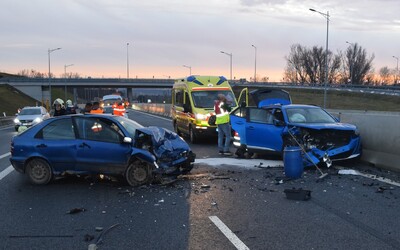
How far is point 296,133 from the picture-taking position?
10188mm

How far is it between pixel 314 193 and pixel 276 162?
3.54 meters

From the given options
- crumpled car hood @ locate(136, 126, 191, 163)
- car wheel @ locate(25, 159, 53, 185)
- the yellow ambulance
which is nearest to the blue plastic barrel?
crumpled car hood @ locate(136, 126, 191, 163)

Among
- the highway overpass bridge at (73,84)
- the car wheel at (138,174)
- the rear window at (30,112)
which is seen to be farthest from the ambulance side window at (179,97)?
the highway overpass bridge at (73,84)

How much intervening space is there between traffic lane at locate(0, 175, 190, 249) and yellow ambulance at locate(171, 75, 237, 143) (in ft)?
22.8

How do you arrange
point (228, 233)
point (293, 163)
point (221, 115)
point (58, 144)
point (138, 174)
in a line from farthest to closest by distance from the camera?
point (221, 115) < point (293, 163) < point (58, 144) < point (138, 174) < point (228, 233)

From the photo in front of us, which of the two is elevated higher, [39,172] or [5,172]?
[39,172]

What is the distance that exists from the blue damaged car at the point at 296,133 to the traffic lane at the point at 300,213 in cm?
95

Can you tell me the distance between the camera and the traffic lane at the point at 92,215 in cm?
514

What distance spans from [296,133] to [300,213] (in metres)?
4.19

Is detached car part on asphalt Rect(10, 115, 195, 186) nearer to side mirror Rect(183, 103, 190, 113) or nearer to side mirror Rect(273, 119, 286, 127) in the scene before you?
side mirror Rect(273, 119, 286, 127)

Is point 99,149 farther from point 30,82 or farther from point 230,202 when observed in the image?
point 30,82

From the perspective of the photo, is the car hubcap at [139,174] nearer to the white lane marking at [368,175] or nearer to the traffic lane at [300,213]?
the traffic lane at [300,213]

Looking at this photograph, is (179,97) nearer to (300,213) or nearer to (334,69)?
(300,213)

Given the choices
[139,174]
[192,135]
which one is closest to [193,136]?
[192,135]
